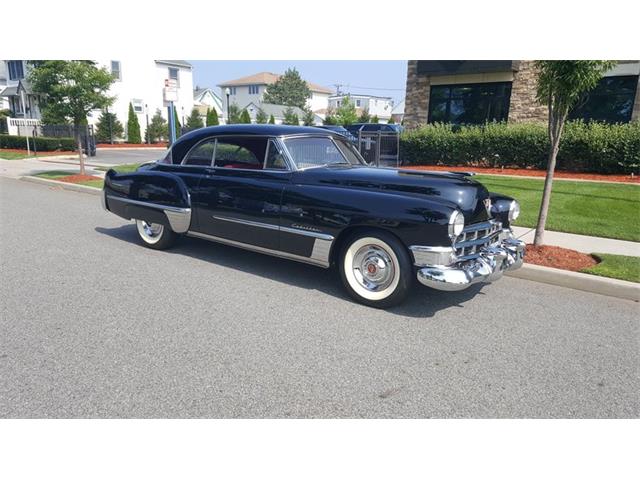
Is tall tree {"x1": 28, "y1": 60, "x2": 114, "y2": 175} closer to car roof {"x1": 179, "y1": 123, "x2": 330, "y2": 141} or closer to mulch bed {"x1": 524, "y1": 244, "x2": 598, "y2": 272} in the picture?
car roof {"x1": 179, "y1": 123, "x2": 330, "y2": 141}

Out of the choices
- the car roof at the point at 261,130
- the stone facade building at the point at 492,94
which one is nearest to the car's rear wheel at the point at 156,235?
the car roof at the point at 261,130

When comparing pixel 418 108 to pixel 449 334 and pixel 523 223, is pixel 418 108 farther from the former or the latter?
pixel 449 334

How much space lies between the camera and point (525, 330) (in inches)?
163

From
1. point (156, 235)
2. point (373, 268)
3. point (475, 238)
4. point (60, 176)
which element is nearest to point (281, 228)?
point (373, 268)

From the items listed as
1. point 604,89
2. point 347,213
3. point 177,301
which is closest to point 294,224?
point 347,213

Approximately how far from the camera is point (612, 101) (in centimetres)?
1586

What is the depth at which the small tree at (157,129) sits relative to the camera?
37178 millimetres

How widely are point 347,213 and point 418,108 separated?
16307 millimetres

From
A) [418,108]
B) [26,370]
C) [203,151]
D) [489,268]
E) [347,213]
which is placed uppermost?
[418,108]

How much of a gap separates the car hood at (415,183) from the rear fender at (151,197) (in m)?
1.74

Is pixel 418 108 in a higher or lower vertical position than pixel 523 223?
higher

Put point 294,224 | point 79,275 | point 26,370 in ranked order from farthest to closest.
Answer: point 79,275 < point 294,224 < point 26,370

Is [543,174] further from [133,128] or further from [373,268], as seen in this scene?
[133,128]

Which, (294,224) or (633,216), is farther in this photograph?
(633,216)
